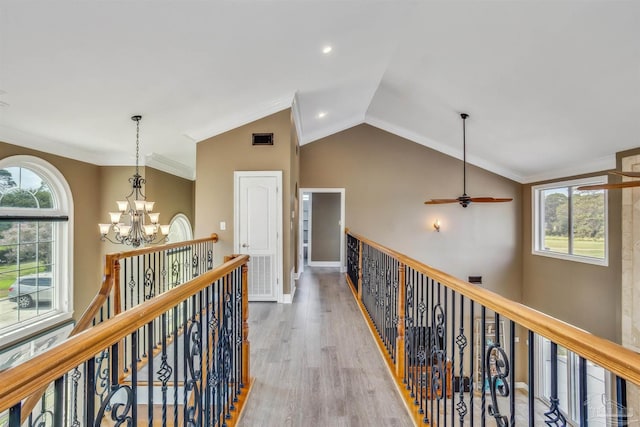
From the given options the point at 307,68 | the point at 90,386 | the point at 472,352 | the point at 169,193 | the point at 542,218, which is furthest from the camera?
the point at 542,218

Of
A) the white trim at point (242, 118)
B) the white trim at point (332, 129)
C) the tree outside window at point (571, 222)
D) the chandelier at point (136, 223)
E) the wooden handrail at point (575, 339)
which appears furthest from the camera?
the white trim at point (332, 129)

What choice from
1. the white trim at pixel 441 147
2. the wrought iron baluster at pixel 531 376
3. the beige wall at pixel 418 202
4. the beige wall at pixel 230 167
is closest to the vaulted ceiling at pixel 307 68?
the beige wall at pixel 230 167

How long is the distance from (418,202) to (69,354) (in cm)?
760

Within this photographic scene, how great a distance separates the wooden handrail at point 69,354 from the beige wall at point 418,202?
22.0 ft

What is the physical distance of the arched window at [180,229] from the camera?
7477mm

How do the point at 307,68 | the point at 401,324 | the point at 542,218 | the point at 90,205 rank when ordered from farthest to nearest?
the point at 542,218
the point at 90,205
the point at 307,68
the point at 401,324

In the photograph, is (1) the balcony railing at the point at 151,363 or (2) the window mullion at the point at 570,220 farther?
(2) the window mullion at the point at 570,220

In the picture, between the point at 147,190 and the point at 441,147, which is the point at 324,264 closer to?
the point at 441,147

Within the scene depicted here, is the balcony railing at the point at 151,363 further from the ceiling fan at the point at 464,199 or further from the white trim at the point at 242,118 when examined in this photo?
the ceiling fan at the point at 464,199

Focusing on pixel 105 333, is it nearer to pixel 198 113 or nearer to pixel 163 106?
pixel 163 106

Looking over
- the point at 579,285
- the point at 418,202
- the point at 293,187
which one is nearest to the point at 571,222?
the point at 579,285

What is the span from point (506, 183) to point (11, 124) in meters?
8.98

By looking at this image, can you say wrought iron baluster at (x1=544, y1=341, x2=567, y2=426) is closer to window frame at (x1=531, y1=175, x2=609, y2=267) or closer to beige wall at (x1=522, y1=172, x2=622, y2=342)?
beige wall at (x1=522, y1=172, x2=622, y2=342)

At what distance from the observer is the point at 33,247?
4.55 meters
